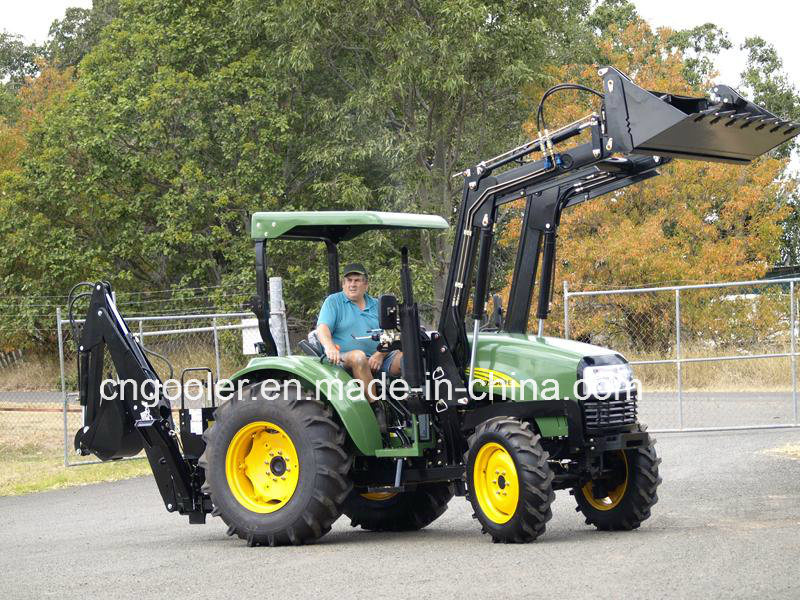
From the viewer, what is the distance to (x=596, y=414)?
912 cm

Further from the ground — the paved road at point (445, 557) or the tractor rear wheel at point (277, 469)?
the tractor rear wheel at point (277, 469)

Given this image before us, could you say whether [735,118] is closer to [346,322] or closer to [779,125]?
[779,125]

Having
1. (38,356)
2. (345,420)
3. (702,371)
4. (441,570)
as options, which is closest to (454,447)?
(345,420)

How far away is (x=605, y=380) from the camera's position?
9.20 meters

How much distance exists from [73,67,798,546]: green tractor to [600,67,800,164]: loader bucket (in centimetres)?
1

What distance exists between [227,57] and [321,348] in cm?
2641

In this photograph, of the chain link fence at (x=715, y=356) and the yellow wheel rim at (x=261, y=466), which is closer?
the yellow wheel rim at (x=261, y=466)

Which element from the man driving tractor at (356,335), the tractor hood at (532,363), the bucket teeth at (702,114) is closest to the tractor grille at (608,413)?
the tractor hood at (532,363)

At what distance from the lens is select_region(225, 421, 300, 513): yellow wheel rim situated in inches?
388

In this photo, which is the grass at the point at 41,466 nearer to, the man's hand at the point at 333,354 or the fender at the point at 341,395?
the fender at the point at 341,395

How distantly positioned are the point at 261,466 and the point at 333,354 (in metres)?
1.08

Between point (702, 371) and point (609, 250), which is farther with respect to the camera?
point (609, 250)

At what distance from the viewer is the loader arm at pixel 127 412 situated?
10477mm

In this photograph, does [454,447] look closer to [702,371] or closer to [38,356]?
[702,371]
